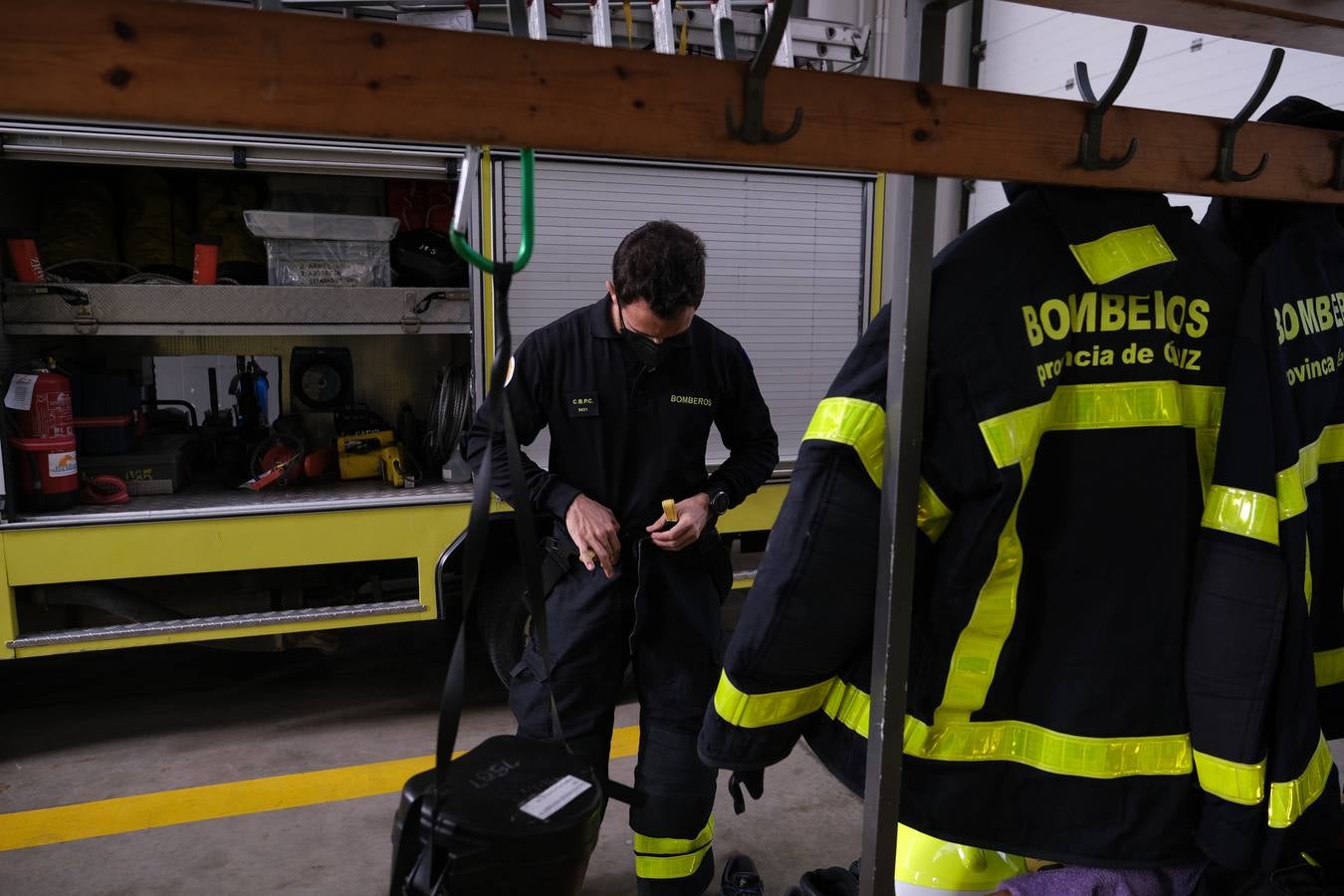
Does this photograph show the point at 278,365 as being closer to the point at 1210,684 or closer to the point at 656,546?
the point at 656,546

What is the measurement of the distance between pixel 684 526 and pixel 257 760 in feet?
7.45

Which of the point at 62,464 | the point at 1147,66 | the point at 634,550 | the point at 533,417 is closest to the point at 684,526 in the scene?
the point at 634,550

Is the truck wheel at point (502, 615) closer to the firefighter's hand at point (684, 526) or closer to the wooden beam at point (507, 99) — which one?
the firefighter's hand at point (684, 526)

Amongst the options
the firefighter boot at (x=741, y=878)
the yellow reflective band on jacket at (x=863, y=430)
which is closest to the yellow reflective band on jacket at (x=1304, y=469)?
the yellow reflective band on jacket at (x=863, y=430)

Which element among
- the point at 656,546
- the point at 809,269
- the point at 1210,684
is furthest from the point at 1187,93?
the point at 1210,684

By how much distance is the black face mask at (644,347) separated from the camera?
2568mm

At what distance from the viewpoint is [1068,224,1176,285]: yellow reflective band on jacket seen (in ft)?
4.31

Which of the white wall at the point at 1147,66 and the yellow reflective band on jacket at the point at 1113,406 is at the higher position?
the white wall at the point at 1147,66

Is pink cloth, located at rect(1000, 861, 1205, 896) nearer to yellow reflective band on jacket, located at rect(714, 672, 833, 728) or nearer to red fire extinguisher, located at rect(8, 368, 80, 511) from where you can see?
yellow reflective band on jacket, located at rect(714, 672, 833, 728)

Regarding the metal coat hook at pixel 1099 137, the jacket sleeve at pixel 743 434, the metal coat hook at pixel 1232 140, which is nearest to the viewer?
the metal coat hook at pixel 1099 137

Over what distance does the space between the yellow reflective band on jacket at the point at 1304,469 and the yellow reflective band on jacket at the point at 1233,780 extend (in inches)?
14.3

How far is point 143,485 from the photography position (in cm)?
384

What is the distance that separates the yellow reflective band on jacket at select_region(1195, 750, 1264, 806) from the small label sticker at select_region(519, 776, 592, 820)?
3.03 feet

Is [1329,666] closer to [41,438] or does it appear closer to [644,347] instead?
[644,347]
